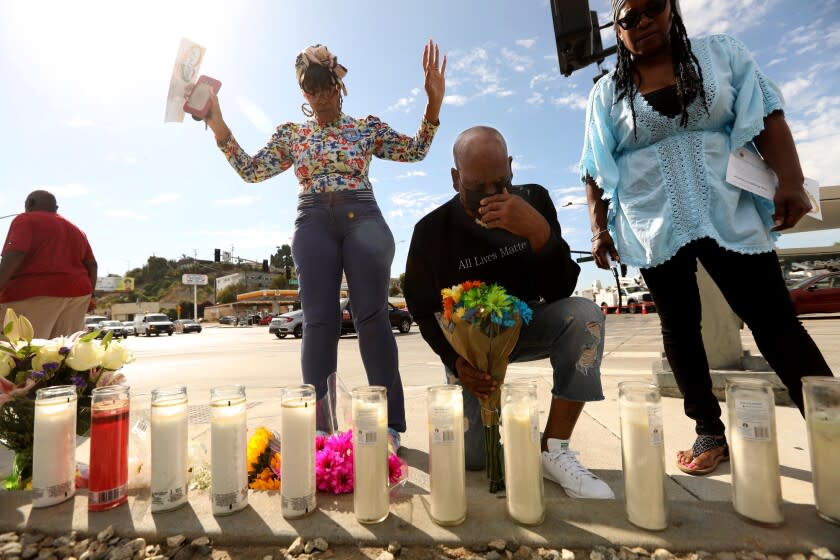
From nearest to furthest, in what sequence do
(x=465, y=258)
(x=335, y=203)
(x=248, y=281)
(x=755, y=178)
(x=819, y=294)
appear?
(x=755, y=178) < (x=465, y=258) < (x=335, y=203) < (x=819, y=294) < (x=248, y=281)

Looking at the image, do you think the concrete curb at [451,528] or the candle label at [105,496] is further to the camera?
the candle label at [105,496]

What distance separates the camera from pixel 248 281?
70.4 metres

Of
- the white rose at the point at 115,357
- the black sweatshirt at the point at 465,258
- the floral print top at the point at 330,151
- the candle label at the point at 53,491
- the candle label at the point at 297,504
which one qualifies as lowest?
the candle label at the point at 297,504

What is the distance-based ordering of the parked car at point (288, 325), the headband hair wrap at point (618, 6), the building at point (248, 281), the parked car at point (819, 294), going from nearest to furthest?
the headband hair wrap at point (618, 6), the parked car at point (819, 294), the parked car at point (288, 325), the building at point (248, 281)

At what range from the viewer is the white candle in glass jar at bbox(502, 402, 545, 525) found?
1.11 meters

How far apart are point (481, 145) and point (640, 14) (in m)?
0.88

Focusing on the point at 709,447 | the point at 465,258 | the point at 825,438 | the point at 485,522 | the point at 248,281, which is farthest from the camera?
the point at 248,281

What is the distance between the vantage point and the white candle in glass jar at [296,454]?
45.7 inches

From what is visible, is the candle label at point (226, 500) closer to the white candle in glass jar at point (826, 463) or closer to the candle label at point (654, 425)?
the candle label at point (654, 425)

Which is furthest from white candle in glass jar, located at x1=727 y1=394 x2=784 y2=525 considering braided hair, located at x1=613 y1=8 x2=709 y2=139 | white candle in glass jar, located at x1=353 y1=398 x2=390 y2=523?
braided hair, located at x1=613 y1=8 x2=709 y2=139

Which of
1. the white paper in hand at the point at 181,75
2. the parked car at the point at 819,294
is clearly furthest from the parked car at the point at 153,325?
the parked car at the point at 819,294

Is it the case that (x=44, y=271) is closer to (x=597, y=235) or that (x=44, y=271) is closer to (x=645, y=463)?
(x=597, y=235)

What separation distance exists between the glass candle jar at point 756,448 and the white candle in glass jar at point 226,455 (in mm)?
1356

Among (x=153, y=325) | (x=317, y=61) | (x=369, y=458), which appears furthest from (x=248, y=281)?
(x=369, y=458)
